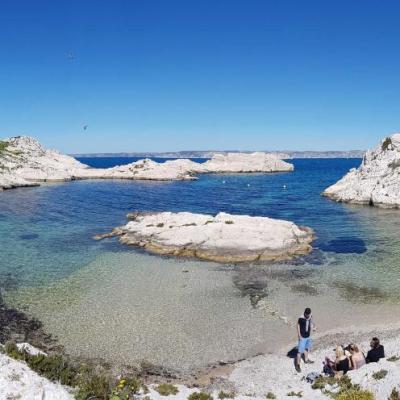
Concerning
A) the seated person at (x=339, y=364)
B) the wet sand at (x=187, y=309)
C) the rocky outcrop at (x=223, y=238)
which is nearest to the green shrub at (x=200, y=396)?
the wet sand at (x=187, y=309)

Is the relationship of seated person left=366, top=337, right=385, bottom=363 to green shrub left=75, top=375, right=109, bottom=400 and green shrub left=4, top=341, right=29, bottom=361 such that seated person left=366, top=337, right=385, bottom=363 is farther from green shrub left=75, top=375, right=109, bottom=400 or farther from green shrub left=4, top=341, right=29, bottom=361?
green shrub left=4, top=341, right=29, bottom=361

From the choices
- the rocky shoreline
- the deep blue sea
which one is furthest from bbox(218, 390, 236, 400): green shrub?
the deep blue sea

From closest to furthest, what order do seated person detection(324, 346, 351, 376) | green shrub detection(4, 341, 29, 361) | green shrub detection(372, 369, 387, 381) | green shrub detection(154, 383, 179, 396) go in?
green shrub detection(4, 341, 29, 361), green shrub detection(372, 369, 387, 381), green shrub detection(154, 383, 179, 396), seated person detection(324, 346, 351, 376)

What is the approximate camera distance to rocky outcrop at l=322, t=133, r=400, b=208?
81.6m

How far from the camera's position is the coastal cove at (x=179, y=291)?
25469 mm

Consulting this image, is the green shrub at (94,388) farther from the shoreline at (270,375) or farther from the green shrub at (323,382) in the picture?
the green shrub at (323,382)

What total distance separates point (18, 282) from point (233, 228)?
75.0 feet

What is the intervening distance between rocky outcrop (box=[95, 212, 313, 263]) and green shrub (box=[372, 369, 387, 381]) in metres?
24.3

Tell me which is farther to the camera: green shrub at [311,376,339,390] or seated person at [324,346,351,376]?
seated person at [324,346,351,376]

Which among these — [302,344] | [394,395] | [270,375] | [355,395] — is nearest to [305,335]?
[302,344]

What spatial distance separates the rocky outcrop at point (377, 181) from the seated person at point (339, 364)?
65.6 metres

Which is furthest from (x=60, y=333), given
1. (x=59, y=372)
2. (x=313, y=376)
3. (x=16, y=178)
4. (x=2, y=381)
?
(x=16, y=178)

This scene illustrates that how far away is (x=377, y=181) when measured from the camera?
88062 millimetres

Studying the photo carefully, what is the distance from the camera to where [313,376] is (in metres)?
20.2
